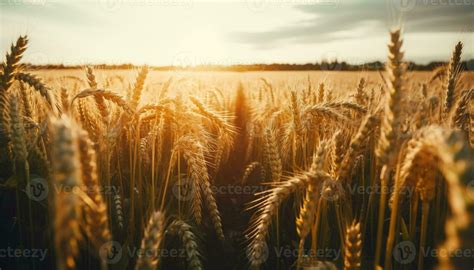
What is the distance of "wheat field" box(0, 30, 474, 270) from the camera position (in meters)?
1.02

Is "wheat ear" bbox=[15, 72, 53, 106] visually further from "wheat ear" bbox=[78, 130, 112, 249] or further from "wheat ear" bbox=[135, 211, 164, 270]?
"wheat ear" bbox=[135, 211, 164, 270]

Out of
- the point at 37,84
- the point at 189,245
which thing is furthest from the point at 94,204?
the point at 37,84

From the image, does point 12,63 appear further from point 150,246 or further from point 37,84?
point 150,246

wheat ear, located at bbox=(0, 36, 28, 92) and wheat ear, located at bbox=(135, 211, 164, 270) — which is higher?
wheat ear, located at bbox=(0, 36, 28, 92)

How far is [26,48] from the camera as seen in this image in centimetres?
257

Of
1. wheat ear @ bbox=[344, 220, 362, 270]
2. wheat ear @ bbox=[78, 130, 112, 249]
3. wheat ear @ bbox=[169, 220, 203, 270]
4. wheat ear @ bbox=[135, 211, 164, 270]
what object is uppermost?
wheat ear @ bbox=[78, 130, 112, 249]

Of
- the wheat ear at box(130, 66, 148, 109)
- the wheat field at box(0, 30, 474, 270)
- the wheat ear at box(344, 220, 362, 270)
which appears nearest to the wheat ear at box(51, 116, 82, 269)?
the wheat field at box(0, 30, 474, 270)

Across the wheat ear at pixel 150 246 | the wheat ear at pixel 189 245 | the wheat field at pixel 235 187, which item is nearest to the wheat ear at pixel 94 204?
the wheat field at pixel 235 187

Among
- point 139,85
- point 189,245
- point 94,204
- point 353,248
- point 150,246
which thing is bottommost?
point 189,245

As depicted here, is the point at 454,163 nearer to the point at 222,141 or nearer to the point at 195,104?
the point at 195,104

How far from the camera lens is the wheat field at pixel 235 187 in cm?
102

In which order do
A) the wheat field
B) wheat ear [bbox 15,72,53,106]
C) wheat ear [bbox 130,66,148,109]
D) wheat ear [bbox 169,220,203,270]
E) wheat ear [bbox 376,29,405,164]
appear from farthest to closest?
wheat ear [bbox 130,66,148,109], wheat ear [bbox 15,72,53,106], wheat ear [bbox 169,220,203,270], wheat ear [bbox 376,29,405,164], the wheat field

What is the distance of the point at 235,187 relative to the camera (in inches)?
152

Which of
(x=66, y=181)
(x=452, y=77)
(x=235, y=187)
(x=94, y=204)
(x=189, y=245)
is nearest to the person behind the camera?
(x=66, y=181)
